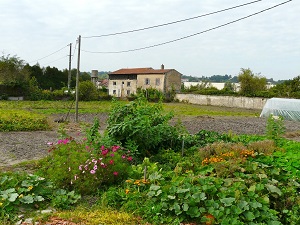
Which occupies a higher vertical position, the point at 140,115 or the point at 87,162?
the point at 140,115

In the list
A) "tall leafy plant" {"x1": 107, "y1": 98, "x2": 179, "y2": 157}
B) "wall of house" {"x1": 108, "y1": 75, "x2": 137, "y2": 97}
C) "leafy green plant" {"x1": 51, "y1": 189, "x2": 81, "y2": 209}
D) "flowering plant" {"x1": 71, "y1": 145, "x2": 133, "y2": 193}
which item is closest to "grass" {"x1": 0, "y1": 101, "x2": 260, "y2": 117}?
"tall leafy plant" {"x1": 107, "y1": 98, "x2": 179, "y2": 157}

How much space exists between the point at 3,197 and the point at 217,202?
9.78 feet

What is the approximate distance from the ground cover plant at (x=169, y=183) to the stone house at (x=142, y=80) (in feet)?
121

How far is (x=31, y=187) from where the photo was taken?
15.3 feet

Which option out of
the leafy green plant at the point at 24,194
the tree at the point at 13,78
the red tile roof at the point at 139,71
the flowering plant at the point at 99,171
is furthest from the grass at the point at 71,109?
the red tile roof at the point at 139,71

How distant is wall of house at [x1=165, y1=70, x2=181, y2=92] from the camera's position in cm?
4581

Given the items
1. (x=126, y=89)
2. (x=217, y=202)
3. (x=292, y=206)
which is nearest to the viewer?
(x=217, y=202)

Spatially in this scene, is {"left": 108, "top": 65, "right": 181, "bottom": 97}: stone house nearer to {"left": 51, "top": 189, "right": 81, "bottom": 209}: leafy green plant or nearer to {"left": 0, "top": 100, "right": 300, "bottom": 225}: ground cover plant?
{"left": 0, "top": 100, "right": 300, "bottom": 225}: ground cover plant

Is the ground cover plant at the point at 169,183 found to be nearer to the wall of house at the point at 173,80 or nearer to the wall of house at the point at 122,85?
the wall of house at the point at 173,80

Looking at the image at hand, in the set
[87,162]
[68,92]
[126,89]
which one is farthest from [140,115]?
[126,89]

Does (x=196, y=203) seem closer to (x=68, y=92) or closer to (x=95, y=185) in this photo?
(x=95, y=185)

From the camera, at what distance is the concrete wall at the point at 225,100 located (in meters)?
35.4

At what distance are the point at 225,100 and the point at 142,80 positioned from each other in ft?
47.4

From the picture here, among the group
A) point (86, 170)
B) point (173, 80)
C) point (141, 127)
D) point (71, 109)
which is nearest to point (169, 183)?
point (86, 170)
